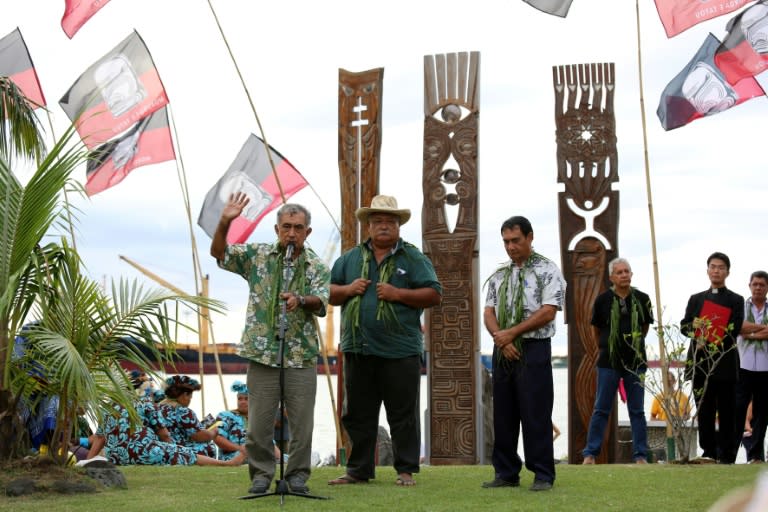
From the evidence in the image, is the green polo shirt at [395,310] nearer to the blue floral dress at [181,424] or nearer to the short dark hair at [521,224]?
the short dark hair at [521,224]

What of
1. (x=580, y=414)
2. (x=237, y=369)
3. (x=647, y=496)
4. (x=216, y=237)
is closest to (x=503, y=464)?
(x=647, y=496)

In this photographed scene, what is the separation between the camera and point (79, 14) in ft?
32.8

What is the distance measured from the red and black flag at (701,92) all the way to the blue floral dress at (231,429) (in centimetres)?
489

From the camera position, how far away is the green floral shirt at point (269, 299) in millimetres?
A: 5004

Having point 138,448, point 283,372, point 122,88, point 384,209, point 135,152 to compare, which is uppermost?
point 122,88

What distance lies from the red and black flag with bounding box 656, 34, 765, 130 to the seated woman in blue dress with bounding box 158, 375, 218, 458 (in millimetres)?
5142

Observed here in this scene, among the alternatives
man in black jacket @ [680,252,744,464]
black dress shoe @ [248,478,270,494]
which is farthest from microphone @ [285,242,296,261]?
man in black jacket @ [680,252,744,464]

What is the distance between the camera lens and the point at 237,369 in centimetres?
4825

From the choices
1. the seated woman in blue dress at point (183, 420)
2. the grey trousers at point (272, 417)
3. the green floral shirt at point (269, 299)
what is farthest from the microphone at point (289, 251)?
the seated woman in blue dress at point (183, 420)

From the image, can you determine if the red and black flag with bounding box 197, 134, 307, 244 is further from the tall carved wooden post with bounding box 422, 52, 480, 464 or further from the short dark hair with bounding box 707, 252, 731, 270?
the short dark hair with bounding box 707, 252, 731, 270

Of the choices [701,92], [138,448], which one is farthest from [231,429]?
[701,92]

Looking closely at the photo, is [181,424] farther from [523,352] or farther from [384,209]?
[523,352]

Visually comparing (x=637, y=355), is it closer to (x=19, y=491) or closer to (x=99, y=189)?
(x=19, y=491)

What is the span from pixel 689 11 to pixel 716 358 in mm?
3415
